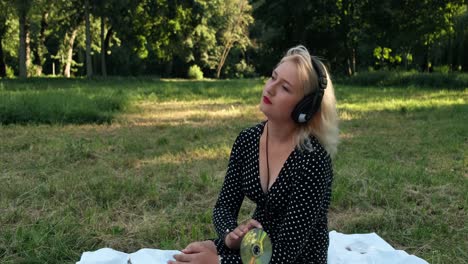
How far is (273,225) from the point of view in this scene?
7.42 ft

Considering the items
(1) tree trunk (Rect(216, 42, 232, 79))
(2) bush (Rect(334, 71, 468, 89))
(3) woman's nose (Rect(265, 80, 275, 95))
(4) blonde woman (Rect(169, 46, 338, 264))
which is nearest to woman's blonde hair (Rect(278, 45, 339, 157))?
(4) blonde woman (Rect(169, 46, 338, 264))

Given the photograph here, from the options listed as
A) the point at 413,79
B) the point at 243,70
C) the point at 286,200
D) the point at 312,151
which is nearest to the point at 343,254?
the point at 286,200

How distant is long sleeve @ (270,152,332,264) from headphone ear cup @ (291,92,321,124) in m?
0.17

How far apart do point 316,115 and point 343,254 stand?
1430 mm

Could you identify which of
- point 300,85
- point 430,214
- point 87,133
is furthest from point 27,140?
point 300,85

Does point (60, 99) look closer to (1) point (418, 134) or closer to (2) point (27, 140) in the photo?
(2) point (27, 140)

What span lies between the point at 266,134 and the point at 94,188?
3126mm

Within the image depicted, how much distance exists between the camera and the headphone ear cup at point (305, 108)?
2064mm

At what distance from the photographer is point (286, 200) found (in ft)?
7.06

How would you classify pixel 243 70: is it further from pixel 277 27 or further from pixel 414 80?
pixel 414 80

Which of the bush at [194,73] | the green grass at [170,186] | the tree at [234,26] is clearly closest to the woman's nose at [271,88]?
the green grass at [170,186]

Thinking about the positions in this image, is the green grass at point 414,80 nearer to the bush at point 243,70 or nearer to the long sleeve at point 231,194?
the long sleeve at point 231,194

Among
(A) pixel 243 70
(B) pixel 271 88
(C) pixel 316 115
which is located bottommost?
(C) pixel 316 115

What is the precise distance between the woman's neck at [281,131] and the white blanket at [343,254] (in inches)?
46.3
